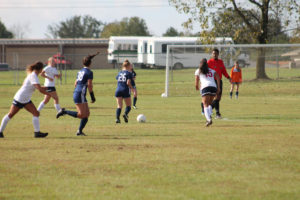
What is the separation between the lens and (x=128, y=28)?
11444 cm

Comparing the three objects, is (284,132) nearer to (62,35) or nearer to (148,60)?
(148,60)

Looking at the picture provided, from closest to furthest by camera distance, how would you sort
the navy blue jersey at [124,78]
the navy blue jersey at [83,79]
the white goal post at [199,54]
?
the navy blue jersey at [83,79] < the navy blue jersey at [124,78] < the white goal post at [199,54]

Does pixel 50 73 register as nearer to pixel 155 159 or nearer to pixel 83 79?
pixel 83 79

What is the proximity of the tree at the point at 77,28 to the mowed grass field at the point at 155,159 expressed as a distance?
11076 centimetres

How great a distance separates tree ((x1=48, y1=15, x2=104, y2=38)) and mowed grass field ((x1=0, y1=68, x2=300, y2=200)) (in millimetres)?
110759

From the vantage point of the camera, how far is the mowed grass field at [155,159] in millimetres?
7055

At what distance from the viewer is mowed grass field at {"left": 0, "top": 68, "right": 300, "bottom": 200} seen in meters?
7.05

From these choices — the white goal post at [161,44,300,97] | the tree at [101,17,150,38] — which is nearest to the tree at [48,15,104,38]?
the tree at [101,17,150,38]

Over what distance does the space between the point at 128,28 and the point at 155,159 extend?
350 feet

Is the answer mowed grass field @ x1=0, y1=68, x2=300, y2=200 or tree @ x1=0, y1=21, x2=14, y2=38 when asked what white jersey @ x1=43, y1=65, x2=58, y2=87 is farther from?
tree @ x1=0, y1=21, x2=14, y2=38

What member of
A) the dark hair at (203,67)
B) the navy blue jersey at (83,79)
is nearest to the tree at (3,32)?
the dark hair at (203,67)

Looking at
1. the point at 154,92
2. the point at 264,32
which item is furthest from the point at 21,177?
the point at 264,32

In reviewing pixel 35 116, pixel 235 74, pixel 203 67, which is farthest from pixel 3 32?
pixel 35 116

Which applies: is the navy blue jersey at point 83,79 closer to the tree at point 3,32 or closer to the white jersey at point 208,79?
the white jersey at point 208,79
